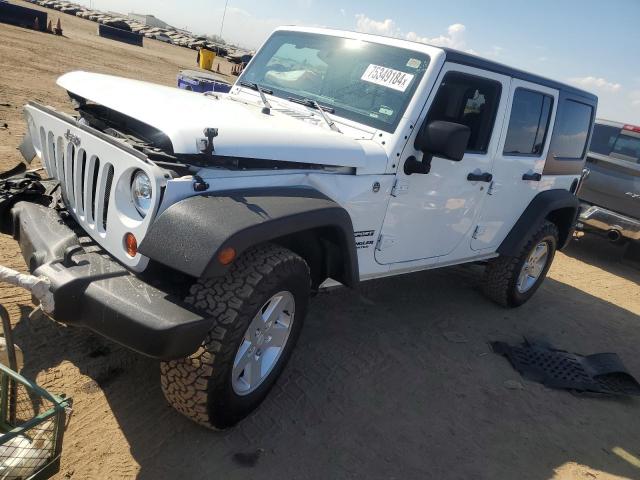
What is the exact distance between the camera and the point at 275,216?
7.74 ft

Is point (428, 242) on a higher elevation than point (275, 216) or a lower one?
lower

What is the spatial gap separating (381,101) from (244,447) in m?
2.26

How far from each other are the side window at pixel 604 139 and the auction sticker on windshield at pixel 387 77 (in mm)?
6340

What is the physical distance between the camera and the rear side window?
490cm

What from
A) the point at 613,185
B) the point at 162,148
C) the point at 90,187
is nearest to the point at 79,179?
the point at 90,187

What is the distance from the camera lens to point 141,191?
7.66ft

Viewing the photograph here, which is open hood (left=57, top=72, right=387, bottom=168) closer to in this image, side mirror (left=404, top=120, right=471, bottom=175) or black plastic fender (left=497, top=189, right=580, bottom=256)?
side mirror (left=404, top=120, right=471, bottom=175)

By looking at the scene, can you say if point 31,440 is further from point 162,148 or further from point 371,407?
point 371,407

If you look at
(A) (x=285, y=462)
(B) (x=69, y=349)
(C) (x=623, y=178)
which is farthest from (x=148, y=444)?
(C) (x=623, y=178)

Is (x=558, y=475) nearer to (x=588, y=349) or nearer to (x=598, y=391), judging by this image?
(x=598, y=391)

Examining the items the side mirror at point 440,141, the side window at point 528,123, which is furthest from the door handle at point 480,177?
the side mirror at point 440,141

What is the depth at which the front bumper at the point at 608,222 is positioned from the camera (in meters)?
7.62

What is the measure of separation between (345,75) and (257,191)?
1499mm

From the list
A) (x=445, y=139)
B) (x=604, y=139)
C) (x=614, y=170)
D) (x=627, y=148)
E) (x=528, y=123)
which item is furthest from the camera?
(x=604, y=139)
